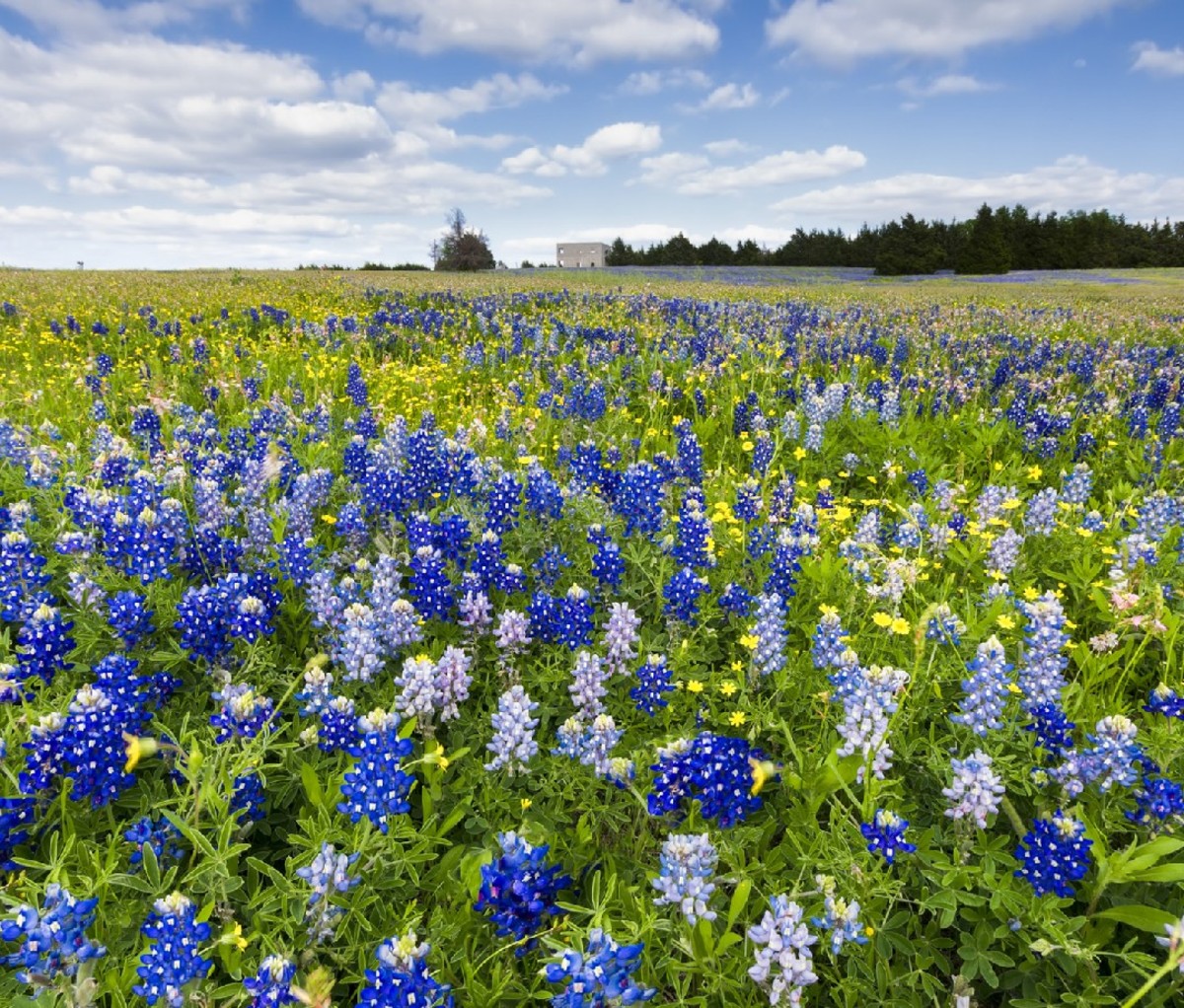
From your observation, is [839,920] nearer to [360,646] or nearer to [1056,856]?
[1056,856]

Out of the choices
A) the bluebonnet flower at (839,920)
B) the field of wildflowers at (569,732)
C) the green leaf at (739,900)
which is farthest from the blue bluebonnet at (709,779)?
the bluebonnet flower at (839,920)

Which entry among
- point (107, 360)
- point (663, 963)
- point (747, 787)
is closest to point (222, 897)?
point (663, 963)

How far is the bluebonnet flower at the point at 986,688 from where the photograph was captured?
278 centimetres

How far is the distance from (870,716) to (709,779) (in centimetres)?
69

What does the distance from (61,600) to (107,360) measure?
5558 mm

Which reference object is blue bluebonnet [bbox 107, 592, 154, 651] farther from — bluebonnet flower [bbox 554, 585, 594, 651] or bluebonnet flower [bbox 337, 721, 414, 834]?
bluebonnet flower [bbox 554, 585, 594, 651]

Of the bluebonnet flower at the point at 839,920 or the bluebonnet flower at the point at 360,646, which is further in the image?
the bluebonnet flower at the point at 360,646

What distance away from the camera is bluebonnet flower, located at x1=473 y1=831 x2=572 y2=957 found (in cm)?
211

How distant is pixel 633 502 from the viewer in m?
4.48

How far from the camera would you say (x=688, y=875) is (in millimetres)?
2127

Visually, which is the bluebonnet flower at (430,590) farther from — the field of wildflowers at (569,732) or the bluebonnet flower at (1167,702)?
the bluebonnet flower at (1167,702)

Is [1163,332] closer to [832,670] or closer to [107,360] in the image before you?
[832,670]

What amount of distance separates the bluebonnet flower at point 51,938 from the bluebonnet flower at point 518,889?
1.03 meters

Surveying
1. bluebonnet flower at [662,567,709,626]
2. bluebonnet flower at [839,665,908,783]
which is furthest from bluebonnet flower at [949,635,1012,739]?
bluebonnet flower at [662,567,709,626]
